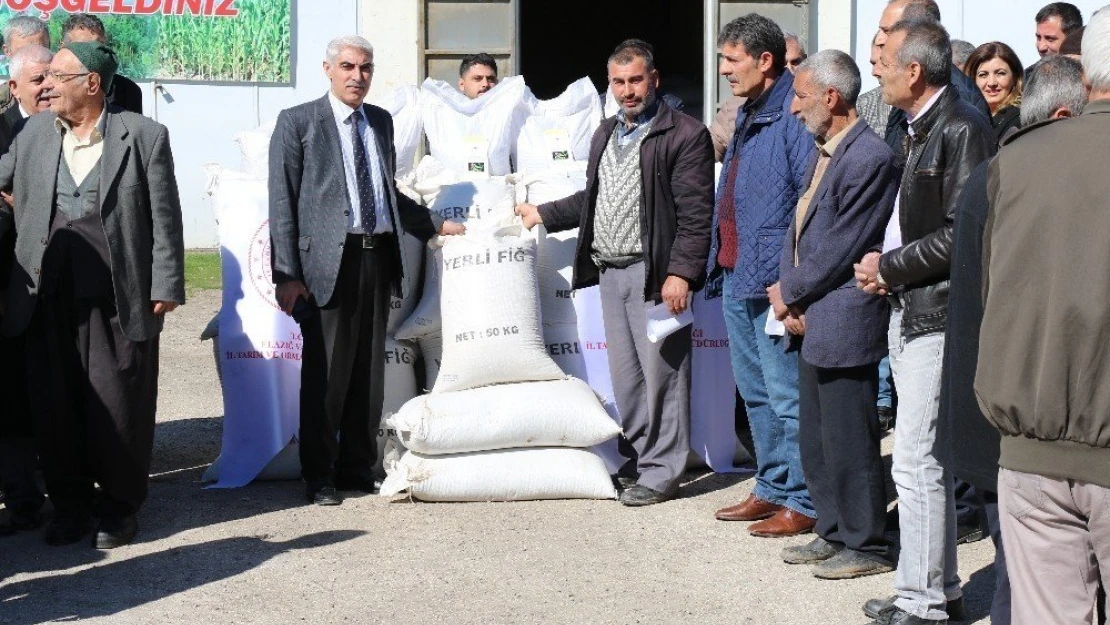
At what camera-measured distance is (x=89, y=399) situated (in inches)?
219

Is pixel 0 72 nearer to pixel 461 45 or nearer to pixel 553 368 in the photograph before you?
pixel 461 45

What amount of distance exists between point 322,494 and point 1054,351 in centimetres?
382

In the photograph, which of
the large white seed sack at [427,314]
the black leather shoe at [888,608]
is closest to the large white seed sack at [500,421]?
the large white seed sack at [427,314]

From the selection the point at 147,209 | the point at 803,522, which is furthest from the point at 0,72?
the point at 803,522

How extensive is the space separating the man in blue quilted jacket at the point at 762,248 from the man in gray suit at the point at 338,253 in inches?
55.0

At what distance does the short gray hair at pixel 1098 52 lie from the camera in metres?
2.84

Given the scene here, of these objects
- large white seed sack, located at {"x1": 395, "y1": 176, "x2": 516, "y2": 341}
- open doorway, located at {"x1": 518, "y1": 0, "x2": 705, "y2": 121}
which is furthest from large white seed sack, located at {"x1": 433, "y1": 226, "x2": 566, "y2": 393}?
open doorway, located at {"x1": 518, "y1": 0, "x2": 705, "y2": 121}

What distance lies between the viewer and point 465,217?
6617 mm

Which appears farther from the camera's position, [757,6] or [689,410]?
[757,6]

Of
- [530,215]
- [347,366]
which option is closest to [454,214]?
[530,215]

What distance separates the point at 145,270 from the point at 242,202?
39.3 inches

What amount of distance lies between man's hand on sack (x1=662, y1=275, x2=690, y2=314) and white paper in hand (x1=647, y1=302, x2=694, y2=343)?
0.05 metres

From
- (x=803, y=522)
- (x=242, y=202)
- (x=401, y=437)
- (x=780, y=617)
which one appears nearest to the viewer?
(x=780, y=617)

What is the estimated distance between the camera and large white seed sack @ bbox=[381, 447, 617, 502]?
19.6 ft
